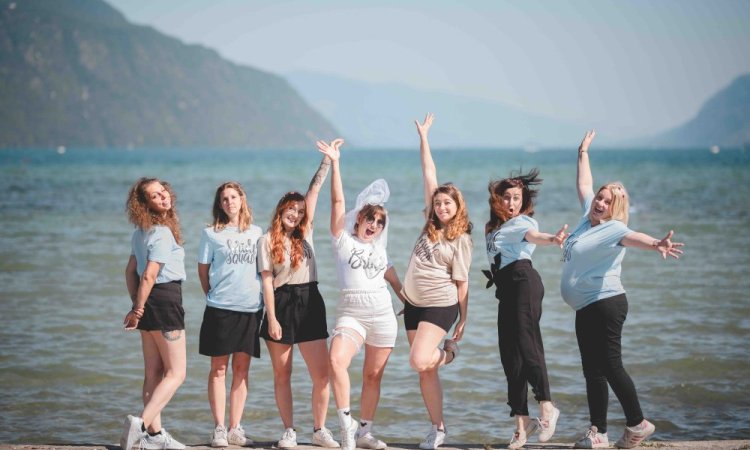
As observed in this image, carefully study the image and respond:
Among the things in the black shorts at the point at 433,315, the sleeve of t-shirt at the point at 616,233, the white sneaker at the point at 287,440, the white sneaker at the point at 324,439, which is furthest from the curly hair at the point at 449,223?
the white sneaker at the point at 287,440

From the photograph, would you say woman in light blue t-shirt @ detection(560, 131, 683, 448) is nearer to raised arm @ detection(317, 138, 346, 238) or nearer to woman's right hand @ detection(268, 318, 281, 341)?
raised arm @ detection(317, 138, 346, 238)

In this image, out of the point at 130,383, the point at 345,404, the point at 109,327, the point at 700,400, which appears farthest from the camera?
the point at 109,327

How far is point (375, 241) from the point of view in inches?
249

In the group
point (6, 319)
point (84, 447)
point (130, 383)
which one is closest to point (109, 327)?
point (6, 319)

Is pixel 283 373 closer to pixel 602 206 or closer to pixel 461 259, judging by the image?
pixel 461 259

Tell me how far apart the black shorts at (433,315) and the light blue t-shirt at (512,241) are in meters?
0.48

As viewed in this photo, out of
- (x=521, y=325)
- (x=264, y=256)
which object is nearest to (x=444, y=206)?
(x=521, y=325)

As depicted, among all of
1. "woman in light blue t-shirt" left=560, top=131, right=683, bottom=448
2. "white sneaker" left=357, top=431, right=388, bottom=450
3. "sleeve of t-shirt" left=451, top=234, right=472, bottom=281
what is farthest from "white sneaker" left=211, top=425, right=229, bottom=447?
"woman in light blue t-shirt" left=560, top=131, right=683, bottom=448

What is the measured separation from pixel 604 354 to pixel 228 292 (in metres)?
2.74

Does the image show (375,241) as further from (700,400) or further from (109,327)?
(109,327)

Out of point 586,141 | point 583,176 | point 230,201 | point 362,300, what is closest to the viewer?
point 362,300

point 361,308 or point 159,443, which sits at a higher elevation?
point 361,308

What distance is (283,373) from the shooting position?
6.32 meters

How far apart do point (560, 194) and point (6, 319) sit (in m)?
33.7
